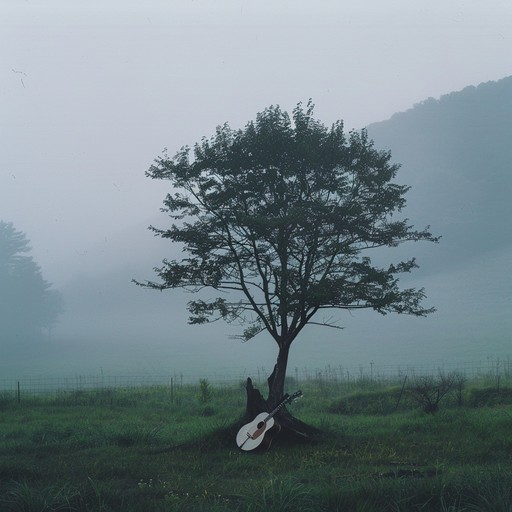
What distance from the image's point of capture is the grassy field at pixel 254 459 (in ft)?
26.3

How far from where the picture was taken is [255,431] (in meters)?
15.6

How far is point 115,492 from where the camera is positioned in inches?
346

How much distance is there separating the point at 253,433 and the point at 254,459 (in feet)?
4.95

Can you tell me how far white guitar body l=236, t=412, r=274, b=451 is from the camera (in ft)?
50.7

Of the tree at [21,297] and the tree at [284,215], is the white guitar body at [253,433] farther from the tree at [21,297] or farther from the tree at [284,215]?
the tree at [21,297]

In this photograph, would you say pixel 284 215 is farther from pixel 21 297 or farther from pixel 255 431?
pixel 21 297

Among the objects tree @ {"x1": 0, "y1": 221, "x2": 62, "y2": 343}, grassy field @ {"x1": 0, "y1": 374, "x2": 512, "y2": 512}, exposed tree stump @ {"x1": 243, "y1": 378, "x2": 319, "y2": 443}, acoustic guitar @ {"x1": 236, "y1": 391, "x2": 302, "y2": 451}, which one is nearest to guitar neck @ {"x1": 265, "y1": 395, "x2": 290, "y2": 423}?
acoustic guitar @ {"x1": 236, "y1": 391, "x2": 302, "y2": 451}

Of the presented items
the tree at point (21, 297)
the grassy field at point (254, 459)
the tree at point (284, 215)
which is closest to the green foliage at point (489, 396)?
the grassy field at point (254, 459)

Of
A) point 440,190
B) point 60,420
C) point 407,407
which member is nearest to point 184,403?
point 60,420

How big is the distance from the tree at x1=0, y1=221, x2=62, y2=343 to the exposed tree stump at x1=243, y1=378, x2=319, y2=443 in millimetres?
87755

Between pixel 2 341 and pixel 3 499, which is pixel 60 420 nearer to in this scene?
pixel 3 499

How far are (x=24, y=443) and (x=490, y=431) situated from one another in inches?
495

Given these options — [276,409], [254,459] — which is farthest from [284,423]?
[254,459]

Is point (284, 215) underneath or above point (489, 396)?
above
